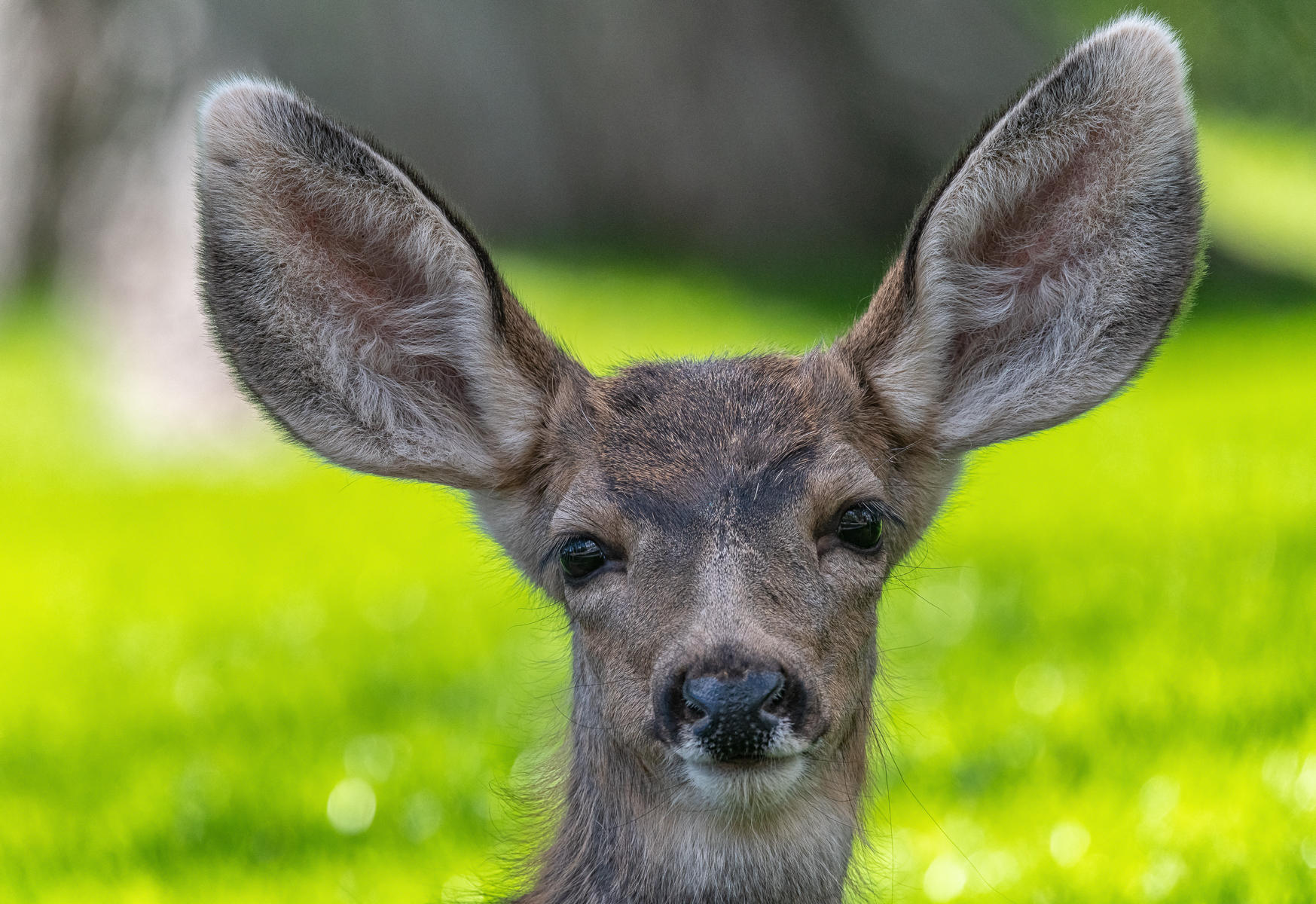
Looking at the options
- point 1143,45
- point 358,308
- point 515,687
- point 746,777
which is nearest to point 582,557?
point 746,777

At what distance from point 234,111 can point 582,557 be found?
4.32ft

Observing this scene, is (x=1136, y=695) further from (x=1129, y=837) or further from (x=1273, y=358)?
(x=1273, y=358)

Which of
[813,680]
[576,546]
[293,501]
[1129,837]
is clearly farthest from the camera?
[293,501]

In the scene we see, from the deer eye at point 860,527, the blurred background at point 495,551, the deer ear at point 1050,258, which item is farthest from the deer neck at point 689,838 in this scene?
the deer ear at point 1050,258

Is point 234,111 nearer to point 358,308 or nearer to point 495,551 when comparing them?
point 358,308

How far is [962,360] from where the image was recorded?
392 cm

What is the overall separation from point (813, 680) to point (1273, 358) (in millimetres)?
15095

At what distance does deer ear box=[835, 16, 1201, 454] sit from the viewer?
350 cm

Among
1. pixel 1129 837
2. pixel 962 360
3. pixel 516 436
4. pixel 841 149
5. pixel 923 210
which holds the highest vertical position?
pixel 841 149

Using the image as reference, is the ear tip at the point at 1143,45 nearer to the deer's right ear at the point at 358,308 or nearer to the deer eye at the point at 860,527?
the deer eye at the point at 860,527

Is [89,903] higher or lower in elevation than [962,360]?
lower

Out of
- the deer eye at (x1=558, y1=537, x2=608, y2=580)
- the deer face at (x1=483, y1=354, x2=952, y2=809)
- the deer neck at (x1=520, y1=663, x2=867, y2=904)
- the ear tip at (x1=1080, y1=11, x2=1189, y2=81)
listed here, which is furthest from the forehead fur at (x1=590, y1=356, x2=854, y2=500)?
the ear tip at (x1=1080, y1=11, x2=1189, y2=81)

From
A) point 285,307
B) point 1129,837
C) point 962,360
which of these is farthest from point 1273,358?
point 285,307

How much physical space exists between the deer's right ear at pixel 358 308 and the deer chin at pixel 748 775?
3.42ft
